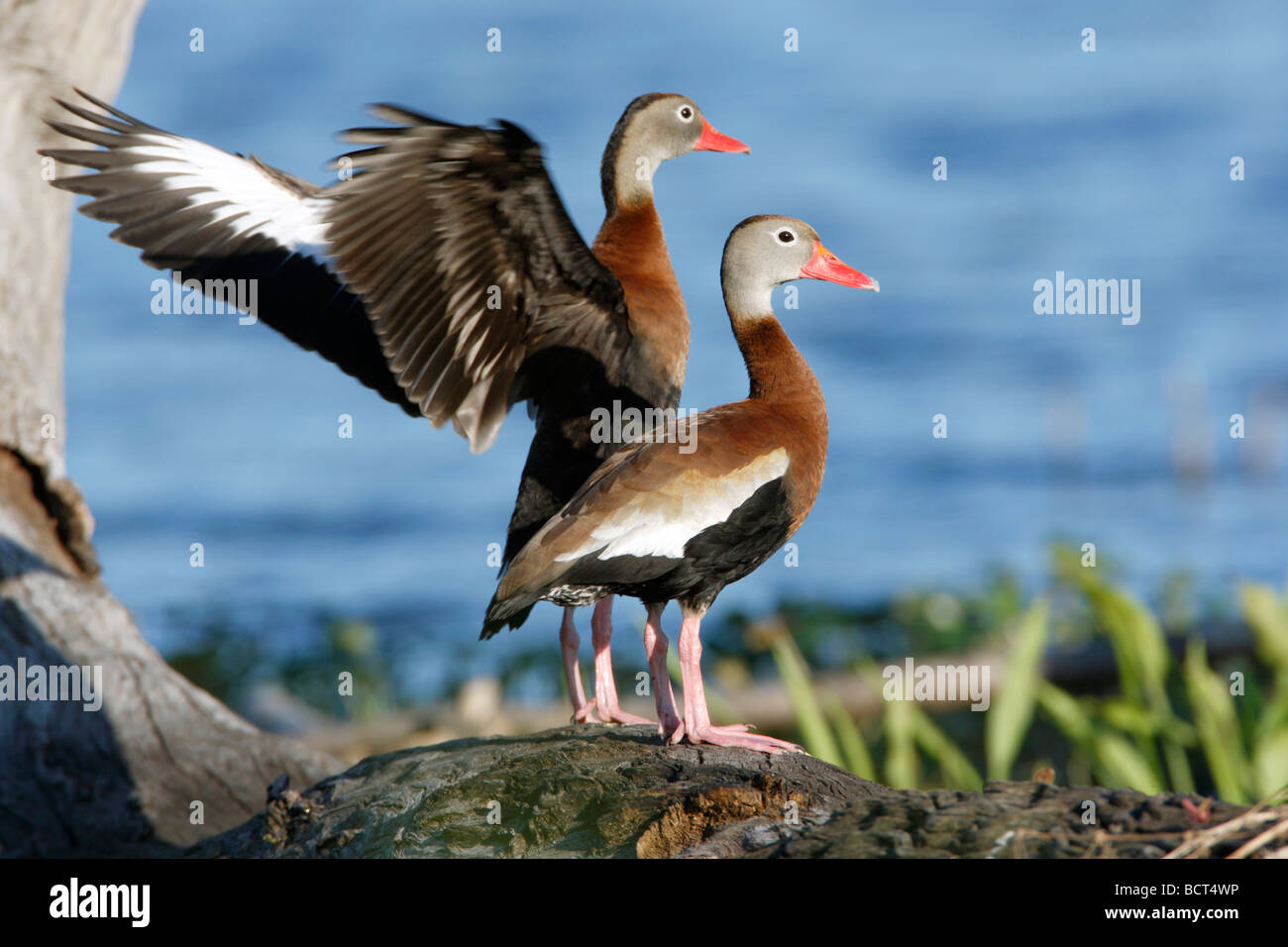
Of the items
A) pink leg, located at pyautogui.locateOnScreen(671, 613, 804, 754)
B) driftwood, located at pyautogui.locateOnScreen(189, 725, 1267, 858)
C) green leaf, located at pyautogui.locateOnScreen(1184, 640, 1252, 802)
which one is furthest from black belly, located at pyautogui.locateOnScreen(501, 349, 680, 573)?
green leaf, located at pyautogui.locateOnScreen(1184, 640, 1252, 802)

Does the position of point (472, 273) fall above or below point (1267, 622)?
above

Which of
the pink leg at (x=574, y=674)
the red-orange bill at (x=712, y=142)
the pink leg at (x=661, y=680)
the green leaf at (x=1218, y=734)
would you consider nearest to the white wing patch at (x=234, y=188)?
the red-orange bill at (x=712, y=142)

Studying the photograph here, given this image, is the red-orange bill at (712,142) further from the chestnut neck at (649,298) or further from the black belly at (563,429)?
the black belly at (563,429)

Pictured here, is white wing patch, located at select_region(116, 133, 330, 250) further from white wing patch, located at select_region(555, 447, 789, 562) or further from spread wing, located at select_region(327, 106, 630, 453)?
white wing patch, located at select_region(555, 447, 789, 562)

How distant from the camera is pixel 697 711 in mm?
3816

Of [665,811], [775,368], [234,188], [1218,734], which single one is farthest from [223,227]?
[1218,734]

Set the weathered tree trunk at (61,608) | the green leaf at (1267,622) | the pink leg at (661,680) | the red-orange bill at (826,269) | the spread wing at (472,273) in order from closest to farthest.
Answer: the pink leg at (661,680) < the spread wing at (472,273) < the red-orange bill at (826,269) < the weathered tree trunk at (61,608) < the green leaf at (1267,622)

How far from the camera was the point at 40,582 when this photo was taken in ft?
17.1

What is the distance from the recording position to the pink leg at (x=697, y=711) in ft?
12.4

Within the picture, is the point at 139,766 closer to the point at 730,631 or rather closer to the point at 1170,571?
the point at 730,631

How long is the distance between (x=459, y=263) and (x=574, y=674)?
143 cm

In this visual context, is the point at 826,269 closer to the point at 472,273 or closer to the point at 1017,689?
the point at 472,273

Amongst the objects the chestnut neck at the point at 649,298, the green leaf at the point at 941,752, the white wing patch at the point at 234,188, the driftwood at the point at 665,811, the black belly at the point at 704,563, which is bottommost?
the green leaf at the point at 941,752

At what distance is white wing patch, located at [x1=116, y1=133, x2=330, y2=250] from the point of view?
5.09 m
